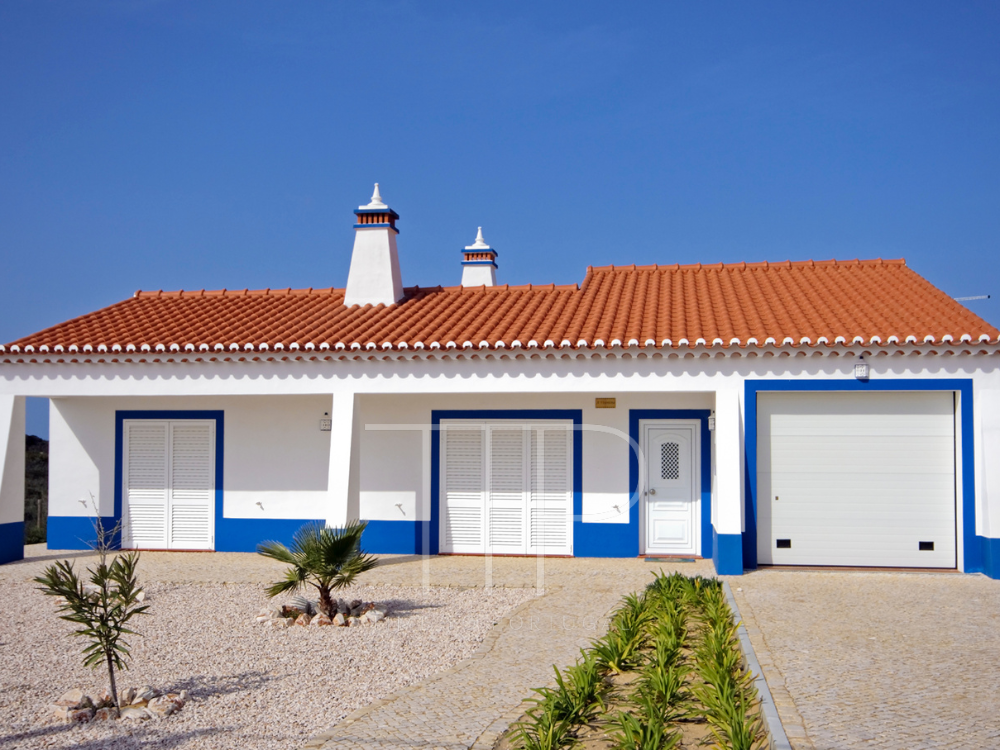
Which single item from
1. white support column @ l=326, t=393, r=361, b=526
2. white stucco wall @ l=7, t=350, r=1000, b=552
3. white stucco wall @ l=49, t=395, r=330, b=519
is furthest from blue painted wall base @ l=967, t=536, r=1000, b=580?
white stucco wall @ l=49, t=395, r=330, b=519

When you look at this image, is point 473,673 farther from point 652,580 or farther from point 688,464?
point 688,464

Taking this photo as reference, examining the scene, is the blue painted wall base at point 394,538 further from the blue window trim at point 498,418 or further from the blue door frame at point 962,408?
the blue door frame at point 962,408

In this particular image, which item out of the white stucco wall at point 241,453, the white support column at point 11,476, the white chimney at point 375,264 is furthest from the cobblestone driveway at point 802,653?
the white chimney at point 375,264

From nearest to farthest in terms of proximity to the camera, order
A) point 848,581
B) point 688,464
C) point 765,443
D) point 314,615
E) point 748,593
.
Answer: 1. point 314,615
2. point 748,593
3. point 848,581
4. point 765,443
5. point 688,464

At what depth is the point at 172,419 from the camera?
46.3ft

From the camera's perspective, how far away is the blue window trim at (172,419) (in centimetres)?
1396

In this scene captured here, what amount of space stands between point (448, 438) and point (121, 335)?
5619mm

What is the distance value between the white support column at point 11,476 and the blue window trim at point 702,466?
959 cm

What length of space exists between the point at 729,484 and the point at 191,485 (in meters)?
8.85

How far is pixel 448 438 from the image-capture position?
13406mm

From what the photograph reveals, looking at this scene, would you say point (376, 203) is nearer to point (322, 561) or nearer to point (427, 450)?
point (427, 450)

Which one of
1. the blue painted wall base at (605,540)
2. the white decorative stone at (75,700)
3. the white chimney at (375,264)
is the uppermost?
the white chimney at (375,264)

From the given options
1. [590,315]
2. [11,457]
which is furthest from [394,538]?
[11,457]

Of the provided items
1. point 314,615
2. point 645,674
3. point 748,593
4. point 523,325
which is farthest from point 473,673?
point 523,325
